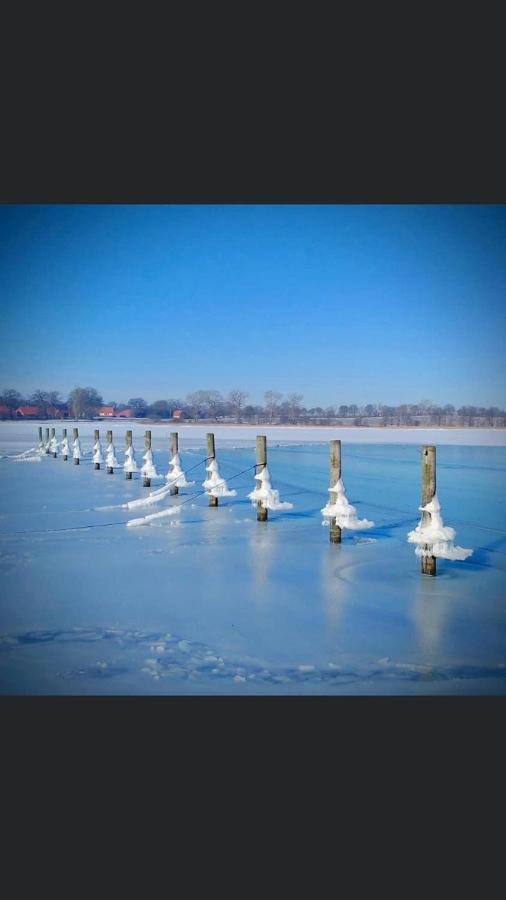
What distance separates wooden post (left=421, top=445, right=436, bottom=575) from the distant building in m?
50.6

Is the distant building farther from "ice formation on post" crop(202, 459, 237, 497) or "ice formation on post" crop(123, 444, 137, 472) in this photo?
"ice formation on post" crop(202, 459, 237, 497)

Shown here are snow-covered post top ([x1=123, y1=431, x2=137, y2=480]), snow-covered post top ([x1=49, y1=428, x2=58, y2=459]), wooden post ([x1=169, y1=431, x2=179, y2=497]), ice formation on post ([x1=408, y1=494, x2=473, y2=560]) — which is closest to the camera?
ice formation on post ([x1=408, y1=494, x2=473, y2=560])

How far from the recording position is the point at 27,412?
54.5 metres

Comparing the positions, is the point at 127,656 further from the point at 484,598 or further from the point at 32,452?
the point at 32,452

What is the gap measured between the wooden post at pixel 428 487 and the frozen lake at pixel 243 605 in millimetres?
161

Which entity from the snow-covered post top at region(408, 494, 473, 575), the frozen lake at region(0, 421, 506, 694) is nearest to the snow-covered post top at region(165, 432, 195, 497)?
the frozen lake at region(0, 421, 506, 694)

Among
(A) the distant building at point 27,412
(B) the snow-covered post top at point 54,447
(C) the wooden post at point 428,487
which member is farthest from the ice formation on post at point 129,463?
(A) the distant building at point 27,412

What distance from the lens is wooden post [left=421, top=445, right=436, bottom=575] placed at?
6.82 m

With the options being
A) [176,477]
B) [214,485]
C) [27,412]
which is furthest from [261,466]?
[27,412]

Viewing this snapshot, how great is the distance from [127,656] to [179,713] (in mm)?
814

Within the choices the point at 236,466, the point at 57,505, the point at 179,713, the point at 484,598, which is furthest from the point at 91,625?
the point at 236,466

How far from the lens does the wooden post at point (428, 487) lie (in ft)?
22.4

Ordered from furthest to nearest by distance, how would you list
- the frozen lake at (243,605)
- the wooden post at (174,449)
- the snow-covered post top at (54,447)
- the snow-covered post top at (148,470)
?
1. the snow-covered post top at (54,447)
2. the snow-covered post top at (148,470)
3. the wooden post at (174,449)
4. the frozen lake at (243,605)

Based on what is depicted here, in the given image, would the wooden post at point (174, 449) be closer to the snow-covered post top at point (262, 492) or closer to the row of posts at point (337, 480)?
the row of posts at point (337, 480)
